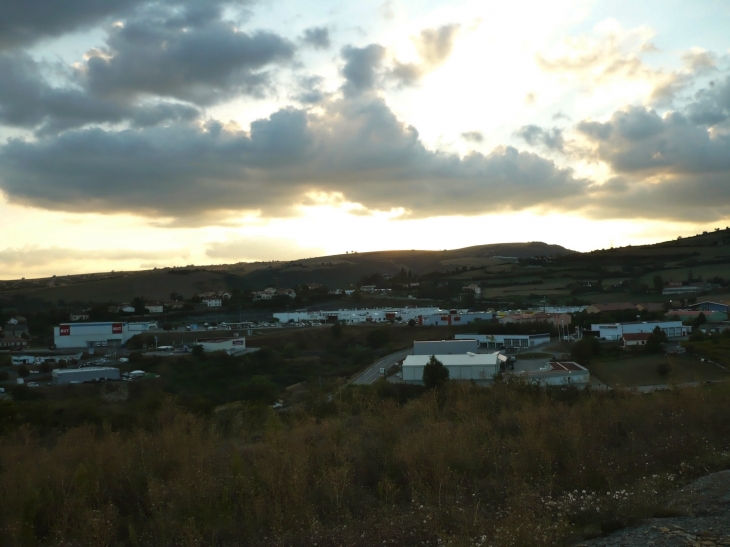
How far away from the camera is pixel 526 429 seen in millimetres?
10297

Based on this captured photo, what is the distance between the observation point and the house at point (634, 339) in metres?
29.9

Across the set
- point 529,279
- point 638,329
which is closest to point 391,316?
point 638,329

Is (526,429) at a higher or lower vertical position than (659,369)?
higher

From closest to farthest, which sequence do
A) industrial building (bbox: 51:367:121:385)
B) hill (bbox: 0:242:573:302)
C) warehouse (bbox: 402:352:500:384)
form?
warehouse (bbox: 402:352:500:384) → industrial building (bbox: 51:367:121:385) → hill (bbox: 0:242:573:302)

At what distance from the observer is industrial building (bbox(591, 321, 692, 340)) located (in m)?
33.7

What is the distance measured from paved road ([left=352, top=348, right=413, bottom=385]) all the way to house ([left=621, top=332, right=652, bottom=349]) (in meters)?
10.5

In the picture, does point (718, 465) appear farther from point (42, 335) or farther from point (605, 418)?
point (42, 335)

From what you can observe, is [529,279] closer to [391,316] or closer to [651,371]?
[391,316]

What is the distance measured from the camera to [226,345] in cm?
3444

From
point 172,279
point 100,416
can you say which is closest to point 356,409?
point 100,416

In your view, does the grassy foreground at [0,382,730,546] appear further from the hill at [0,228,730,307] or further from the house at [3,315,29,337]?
the hill at [0,228,730,307]

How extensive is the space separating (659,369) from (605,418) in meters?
13.6

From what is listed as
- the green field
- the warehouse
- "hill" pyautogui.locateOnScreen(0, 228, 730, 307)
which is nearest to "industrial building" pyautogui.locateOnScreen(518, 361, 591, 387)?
the green field

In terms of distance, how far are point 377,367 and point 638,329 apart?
14421mm
